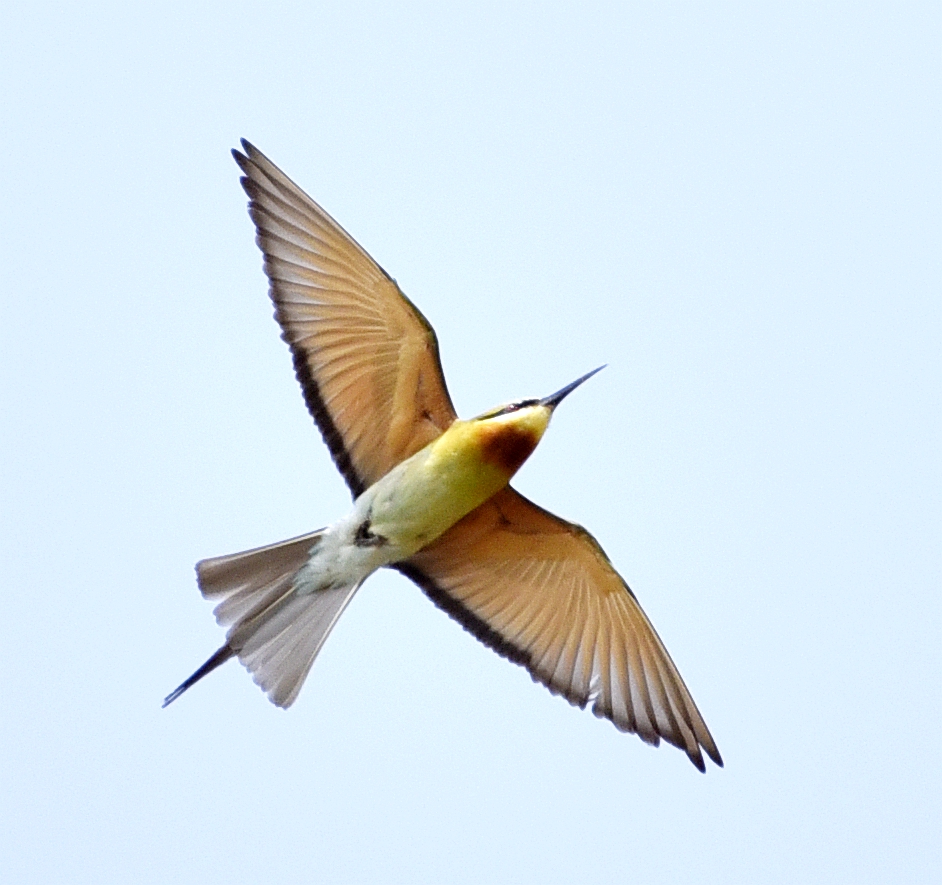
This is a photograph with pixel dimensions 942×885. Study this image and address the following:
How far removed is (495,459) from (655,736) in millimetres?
1356

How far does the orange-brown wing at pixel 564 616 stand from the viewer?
25.8 ft

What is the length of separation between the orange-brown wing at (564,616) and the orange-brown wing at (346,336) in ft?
1.54

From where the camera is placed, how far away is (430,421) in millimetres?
7652

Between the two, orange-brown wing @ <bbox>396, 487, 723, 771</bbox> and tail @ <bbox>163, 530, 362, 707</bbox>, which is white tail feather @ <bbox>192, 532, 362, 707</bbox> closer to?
tail @ <bbox>163, 530, 362, 707</bbox>

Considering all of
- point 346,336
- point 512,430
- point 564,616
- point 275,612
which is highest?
point 346,336

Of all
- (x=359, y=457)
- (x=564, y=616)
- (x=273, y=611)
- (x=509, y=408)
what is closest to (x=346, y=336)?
(x=359, y=457)

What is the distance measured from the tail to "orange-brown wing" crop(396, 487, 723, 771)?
55 centimetres

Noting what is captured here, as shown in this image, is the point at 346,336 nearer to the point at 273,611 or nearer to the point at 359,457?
the point at 359,457

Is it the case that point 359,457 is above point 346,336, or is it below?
below

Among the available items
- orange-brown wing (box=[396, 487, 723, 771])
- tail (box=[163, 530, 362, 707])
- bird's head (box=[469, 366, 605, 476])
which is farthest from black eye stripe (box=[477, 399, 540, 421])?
tail (box=[163, 530, 362, 707])

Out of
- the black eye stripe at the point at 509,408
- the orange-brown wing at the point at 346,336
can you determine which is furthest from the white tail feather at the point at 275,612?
the black eye stripe at the point at 509,408

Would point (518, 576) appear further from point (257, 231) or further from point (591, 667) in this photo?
point (257, 231)

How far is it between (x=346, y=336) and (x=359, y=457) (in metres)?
0.48

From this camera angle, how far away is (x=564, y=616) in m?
8.04
